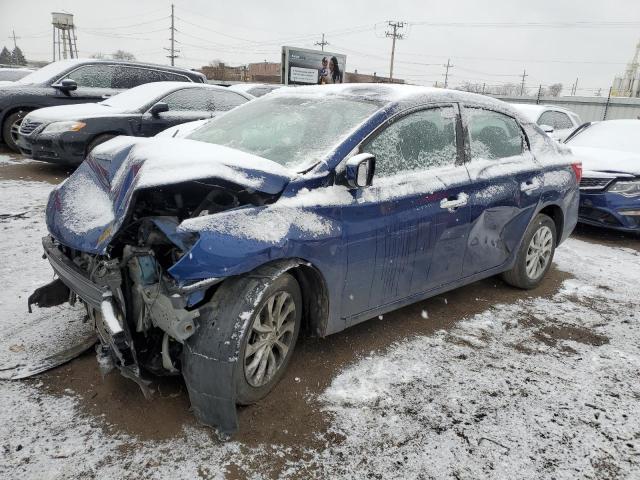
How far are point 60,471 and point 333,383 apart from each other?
136cm

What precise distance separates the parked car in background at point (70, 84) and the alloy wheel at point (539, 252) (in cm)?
715

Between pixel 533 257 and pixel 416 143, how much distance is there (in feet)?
6.07

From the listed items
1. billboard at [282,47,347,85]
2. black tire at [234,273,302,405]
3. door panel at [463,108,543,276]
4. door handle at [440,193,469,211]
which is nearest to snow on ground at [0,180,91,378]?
Result: black tire at [234,273,302,405]

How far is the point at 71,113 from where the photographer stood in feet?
23.0

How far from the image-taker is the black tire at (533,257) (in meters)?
4.08

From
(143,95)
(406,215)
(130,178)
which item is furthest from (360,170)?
(143,95)

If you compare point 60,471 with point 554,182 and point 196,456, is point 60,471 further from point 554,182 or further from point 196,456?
point 554,182

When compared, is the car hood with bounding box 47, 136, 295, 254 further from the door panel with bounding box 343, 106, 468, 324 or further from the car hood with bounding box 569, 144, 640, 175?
the car hood with bounding box 569, 144, 640, 175

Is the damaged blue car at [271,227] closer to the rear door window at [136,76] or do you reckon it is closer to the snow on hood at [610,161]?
the snow on hood at [610,161]

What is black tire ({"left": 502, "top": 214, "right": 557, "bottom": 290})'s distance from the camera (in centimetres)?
408

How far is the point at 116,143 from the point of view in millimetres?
2932

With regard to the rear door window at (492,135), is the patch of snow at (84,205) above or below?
below

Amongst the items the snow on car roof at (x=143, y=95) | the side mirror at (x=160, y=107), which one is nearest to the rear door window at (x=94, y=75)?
the snow on car roof at (x=143, y=95)

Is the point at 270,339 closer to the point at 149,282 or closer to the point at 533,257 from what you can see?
the point at 149,282
